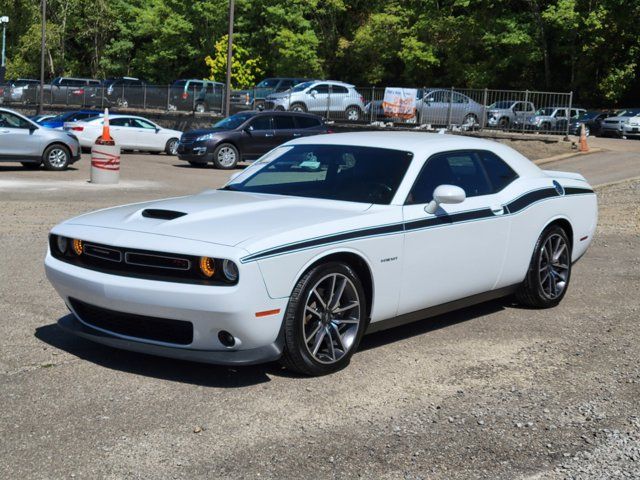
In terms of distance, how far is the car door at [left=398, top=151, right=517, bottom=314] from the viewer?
6.30 meters

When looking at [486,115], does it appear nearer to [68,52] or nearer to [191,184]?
[191,184]

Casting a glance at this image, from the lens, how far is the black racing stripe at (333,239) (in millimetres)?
5301

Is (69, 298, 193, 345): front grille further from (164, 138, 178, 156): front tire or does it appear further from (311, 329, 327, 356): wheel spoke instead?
(164, 138, 178, 156): front tire

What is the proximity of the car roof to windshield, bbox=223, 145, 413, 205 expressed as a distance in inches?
3.4

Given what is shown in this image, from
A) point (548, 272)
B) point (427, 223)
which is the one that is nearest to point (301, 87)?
point (548, 272)

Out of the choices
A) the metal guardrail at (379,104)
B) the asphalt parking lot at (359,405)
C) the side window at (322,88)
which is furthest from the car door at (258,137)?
the asphalt parking lot at (359,405)

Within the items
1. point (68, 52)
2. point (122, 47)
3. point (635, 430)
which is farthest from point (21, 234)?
point (68, 52)

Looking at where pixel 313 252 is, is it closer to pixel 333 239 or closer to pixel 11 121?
pixel 333 239

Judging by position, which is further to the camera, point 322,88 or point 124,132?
point 322,88

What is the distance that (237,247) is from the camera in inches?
207

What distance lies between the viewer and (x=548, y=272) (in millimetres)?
7828

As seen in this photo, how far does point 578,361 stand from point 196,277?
270 centimetres

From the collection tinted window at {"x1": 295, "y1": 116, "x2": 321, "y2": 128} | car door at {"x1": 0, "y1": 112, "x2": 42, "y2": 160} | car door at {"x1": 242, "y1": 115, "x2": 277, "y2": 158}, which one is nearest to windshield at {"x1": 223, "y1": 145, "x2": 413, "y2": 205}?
car door at {"x1": 0, "y1": 112, "x2": 42, "y2": 160}

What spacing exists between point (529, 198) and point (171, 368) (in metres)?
3.25
